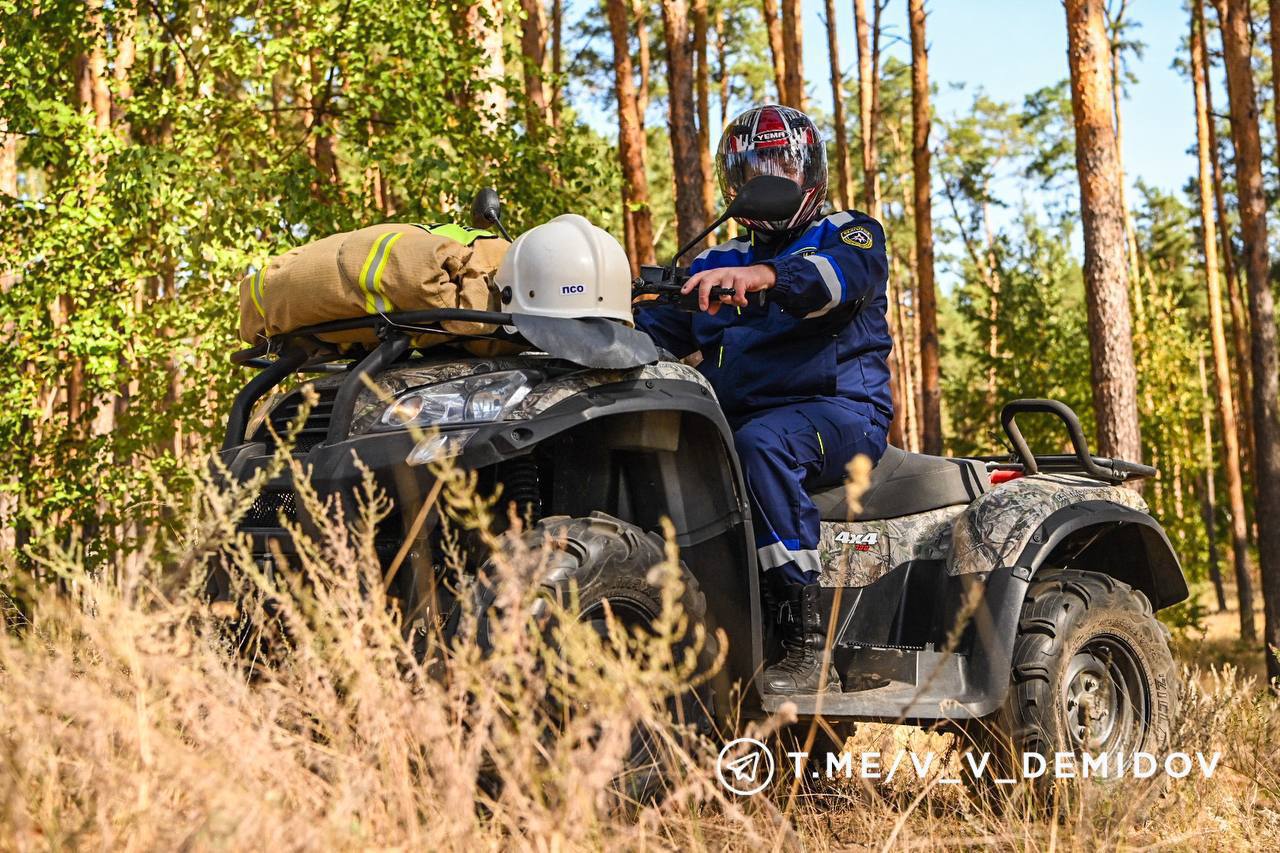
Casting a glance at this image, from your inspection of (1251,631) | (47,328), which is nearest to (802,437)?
(47,328)

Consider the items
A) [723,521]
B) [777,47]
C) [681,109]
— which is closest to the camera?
[723,521]

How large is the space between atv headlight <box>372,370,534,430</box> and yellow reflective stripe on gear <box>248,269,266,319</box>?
0.67m

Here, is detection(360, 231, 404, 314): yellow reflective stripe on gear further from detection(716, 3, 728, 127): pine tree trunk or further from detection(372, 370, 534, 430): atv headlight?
detection(716, 3, 728, 127): pine tree trunk

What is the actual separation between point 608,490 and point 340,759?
1408 mm

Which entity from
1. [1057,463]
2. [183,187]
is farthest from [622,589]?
[183,187]

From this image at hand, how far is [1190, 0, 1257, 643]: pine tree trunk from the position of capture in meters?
25.1

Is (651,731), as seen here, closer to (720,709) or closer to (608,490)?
(720,709)

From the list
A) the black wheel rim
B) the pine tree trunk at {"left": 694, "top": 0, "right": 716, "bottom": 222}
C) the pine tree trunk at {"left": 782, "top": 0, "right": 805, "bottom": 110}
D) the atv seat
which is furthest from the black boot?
the pine tree trunk at {"left": 694, "top": 0, "right": 716, "bottom": 222}

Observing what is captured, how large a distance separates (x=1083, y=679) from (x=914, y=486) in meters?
0.98

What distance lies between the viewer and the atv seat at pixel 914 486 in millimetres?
4711

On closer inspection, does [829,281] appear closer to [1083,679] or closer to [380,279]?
[380,279]

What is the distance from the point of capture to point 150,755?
8.21 ft

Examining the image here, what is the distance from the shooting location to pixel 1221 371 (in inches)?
1030

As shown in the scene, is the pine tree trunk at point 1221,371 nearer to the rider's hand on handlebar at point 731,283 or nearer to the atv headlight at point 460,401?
the rider's hand on handlebar at point 731,283
